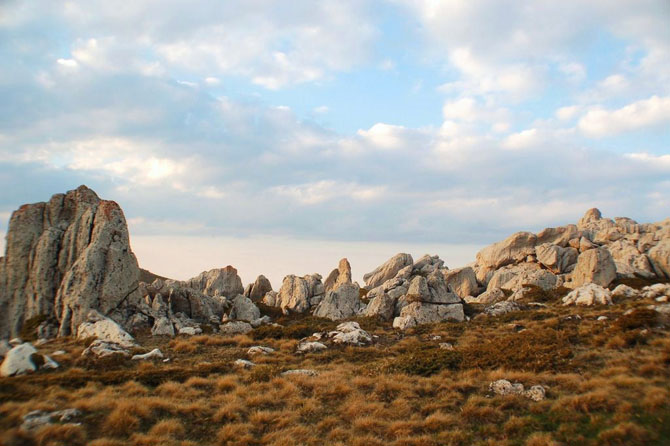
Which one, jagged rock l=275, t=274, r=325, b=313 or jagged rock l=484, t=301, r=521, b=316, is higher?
jagged rock l=275, t=274, r=325, b=313

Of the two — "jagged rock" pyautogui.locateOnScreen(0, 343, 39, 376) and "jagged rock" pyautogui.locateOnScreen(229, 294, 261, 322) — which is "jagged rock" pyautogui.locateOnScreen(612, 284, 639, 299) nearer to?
"jagged rock" pyautogui.locateOnScreen(229, 294, 261, 322)

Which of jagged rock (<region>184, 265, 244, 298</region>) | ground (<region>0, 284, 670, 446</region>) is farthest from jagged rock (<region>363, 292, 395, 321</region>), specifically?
jagged rock (<region>184, 265, 244, 298</region>)

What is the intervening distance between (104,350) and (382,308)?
85.3 ft

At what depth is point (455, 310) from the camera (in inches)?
1518

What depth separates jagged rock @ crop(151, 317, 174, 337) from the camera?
97.7 feet

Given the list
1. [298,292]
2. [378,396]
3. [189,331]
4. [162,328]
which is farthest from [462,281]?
[378,396]

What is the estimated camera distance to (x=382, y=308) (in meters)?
40.3

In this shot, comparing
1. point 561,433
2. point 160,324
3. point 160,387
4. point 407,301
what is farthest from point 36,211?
point 561,433

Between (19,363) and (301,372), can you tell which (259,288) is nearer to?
(301,372)

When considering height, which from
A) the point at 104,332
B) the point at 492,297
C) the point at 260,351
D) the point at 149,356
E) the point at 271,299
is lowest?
the point at 492,297

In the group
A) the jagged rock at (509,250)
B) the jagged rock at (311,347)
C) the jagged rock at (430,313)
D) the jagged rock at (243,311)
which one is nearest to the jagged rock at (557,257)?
the jagged rock at (509,250)

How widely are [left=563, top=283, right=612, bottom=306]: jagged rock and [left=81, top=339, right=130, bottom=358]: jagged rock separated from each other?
37.7m

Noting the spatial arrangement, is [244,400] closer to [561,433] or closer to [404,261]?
[561,433]

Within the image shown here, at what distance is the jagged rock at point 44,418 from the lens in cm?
1081
